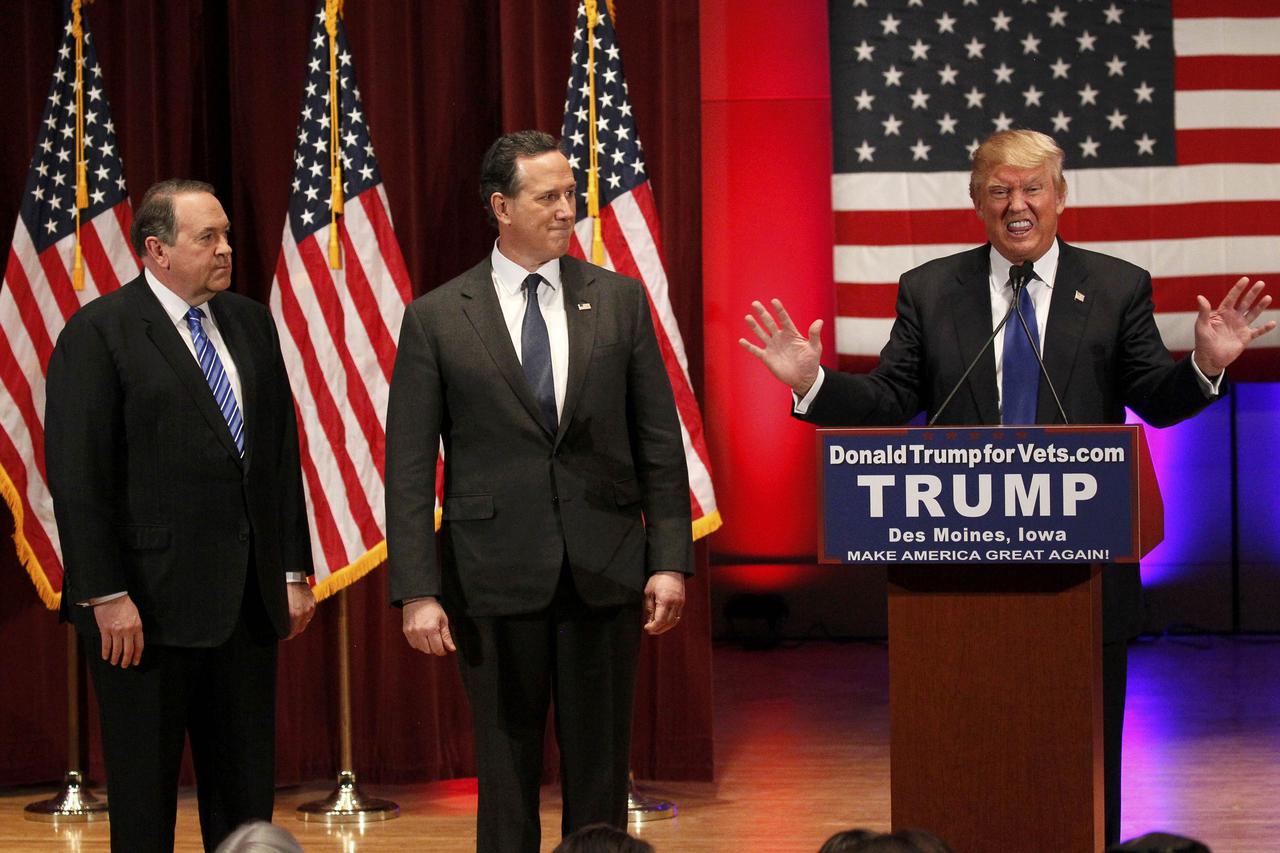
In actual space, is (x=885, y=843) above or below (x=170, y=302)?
below

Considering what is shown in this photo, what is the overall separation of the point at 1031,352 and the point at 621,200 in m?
1.97

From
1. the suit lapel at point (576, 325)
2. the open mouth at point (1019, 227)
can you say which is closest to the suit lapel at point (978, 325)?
the open mouth at point (1019, 227)

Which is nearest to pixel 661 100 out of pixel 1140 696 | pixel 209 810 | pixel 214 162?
pixel 214 162

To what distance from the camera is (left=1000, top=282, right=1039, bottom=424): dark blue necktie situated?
2.98 metres

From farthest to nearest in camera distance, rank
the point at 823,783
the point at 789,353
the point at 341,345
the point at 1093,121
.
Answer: the point at 1093,121 < the point at 823,783 < the point at 341,345 < the point at 789,353

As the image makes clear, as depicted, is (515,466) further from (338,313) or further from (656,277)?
(338,313)

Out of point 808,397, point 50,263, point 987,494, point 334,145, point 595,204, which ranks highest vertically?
point 334,145

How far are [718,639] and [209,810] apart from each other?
17.0ft

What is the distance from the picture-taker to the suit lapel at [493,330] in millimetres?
3000

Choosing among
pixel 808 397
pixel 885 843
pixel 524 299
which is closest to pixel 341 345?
pixel 524 299

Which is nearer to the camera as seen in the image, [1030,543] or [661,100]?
[1030,543]

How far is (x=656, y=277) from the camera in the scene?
15.5ft

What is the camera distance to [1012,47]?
19.4 ft

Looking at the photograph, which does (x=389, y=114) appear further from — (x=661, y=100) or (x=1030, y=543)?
(x=1030, y=543)
